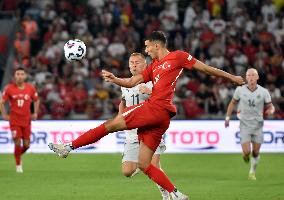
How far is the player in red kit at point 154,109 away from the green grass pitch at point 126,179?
2.00 m

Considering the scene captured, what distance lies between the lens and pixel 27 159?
22625mm

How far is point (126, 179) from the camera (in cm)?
1756

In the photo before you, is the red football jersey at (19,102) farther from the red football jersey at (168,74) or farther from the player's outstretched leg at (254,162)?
the red football jersey at (168,74)

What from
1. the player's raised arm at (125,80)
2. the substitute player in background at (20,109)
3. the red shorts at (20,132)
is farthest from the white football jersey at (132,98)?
the red shorts at (20,132)

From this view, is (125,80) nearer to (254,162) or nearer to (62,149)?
(62,149)

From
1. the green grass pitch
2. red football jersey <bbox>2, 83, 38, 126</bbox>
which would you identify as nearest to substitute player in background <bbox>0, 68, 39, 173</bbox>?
red football jersey <bbox>2, 83, 38, 126</bbox>

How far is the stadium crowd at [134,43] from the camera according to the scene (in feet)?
86.5

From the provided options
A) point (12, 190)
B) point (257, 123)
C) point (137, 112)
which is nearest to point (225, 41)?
point (257, 123)

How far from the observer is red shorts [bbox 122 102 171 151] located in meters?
12.0

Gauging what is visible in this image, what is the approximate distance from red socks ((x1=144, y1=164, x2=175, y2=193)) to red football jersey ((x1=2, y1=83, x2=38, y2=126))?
7.68 meters

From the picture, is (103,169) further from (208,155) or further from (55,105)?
(55,105)

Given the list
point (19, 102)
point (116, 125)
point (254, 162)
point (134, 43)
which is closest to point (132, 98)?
point (116, 125)

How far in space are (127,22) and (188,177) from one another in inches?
482

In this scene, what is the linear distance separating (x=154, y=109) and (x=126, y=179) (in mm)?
5668
